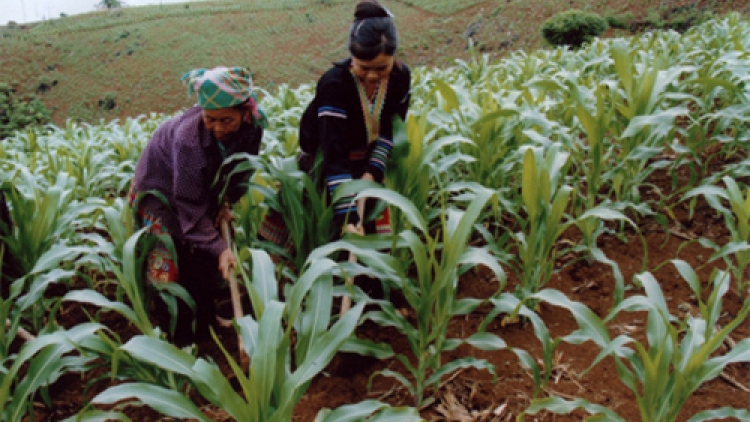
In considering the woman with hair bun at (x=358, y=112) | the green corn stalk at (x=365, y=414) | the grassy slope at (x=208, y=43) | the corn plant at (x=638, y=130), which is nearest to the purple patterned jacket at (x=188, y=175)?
the woman with hair bun at (x=358, y=112)

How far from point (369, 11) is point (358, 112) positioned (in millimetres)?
353

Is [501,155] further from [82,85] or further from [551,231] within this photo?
[82,85]

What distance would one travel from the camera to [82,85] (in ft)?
129

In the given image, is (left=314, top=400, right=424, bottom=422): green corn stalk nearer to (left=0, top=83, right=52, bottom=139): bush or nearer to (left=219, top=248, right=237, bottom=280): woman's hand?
(left=219, top=248, right=237, bottom=280): woman's hand

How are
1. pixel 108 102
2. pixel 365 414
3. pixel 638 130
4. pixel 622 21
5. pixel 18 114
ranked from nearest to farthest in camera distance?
pixel 365 414
pixel 638 130
pixel 622 21
pixel 18 114
pixel 108 102

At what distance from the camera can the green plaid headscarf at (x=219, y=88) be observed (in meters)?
1.58

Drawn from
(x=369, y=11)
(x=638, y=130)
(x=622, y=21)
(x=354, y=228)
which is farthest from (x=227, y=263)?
(x=622, y=21)

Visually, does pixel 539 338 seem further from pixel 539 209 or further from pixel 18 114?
pixel 18 114

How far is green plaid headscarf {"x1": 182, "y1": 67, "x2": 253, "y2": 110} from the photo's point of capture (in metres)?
1.58

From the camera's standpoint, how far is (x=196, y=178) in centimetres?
169

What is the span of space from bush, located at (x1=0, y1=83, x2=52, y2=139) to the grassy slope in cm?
270

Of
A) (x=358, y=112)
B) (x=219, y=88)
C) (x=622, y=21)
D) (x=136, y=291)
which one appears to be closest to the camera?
(x=136, y=291)

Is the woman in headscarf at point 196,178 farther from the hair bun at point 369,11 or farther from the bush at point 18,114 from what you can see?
the bush at point 18,114

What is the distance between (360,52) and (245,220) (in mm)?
885
